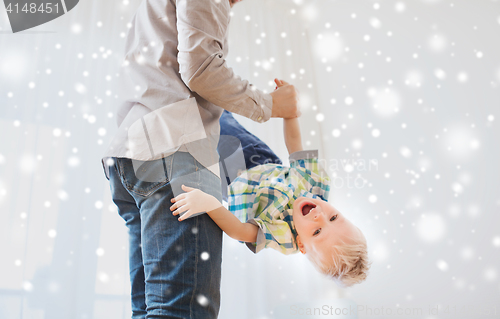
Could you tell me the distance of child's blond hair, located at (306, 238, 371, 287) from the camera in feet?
3.56

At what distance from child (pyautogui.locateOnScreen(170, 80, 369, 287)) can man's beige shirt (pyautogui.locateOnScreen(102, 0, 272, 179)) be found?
360mm

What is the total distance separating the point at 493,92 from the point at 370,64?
2.58 feet

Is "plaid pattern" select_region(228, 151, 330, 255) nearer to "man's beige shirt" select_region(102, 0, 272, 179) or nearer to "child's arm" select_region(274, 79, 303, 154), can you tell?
"child's arm" select_region(274, 79, 303, 154)

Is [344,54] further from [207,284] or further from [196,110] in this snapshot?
[207,284]

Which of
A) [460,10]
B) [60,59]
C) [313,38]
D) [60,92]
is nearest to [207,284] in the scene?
[60,92]

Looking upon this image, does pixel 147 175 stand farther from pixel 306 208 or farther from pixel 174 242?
pixel 306 208

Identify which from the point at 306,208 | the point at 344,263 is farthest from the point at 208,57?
the point at 344,263

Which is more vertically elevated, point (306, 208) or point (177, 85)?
point (177, 85)

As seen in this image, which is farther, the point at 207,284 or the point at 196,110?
the point at 196,110

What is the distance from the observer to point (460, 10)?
1590 mm

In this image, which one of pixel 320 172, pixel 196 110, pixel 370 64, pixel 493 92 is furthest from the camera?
pixel 370 64

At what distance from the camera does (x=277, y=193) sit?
1112mm

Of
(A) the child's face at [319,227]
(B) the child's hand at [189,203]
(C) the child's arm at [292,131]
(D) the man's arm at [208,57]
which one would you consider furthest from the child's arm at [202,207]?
(C) the child's arm at [292,131]

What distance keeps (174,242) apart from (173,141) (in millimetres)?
188
